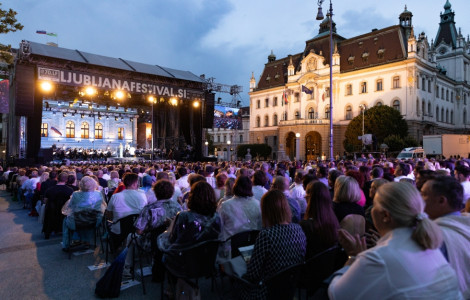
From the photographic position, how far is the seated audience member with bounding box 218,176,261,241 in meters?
4.20

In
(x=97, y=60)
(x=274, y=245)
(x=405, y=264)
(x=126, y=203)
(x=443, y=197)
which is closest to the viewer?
(x=405, y=264)

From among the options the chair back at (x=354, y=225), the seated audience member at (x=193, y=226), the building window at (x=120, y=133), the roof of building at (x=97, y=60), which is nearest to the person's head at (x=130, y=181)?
the seated audience member at (x=193, y=226)

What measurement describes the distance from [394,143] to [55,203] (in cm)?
3634

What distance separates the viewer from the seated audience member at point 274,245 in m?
2.96

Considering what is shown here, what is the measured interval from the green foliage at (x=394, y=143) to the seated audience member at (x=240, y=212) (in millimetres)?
35939

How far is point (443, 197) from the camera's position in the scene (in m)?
2.51

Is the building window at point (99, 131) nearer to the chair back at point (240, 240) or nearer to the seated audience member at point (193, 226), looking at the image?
the seated audience member at point (193, 226)

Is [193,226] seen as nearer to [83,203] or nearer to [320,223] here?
[320,223]

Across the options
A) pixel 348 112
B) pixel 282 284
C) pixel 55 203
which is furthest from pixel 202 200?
pixel 348 112

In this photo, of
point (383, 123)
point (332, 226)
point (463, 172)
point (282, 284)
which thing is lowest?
point (282, 284)

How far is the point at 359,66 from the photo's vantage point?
151 feet

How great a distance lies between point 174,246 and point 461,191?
2.92 metres

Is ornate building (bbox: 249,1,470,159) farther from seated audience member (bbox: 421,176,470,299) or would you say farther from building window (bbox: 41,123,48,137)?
seated audience member (bbox: 421,176,470,299)

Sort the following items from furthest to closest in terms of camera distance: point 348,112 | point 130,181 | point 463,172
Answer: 1. point 348,112
2. point 463,172
3. point 130,181
